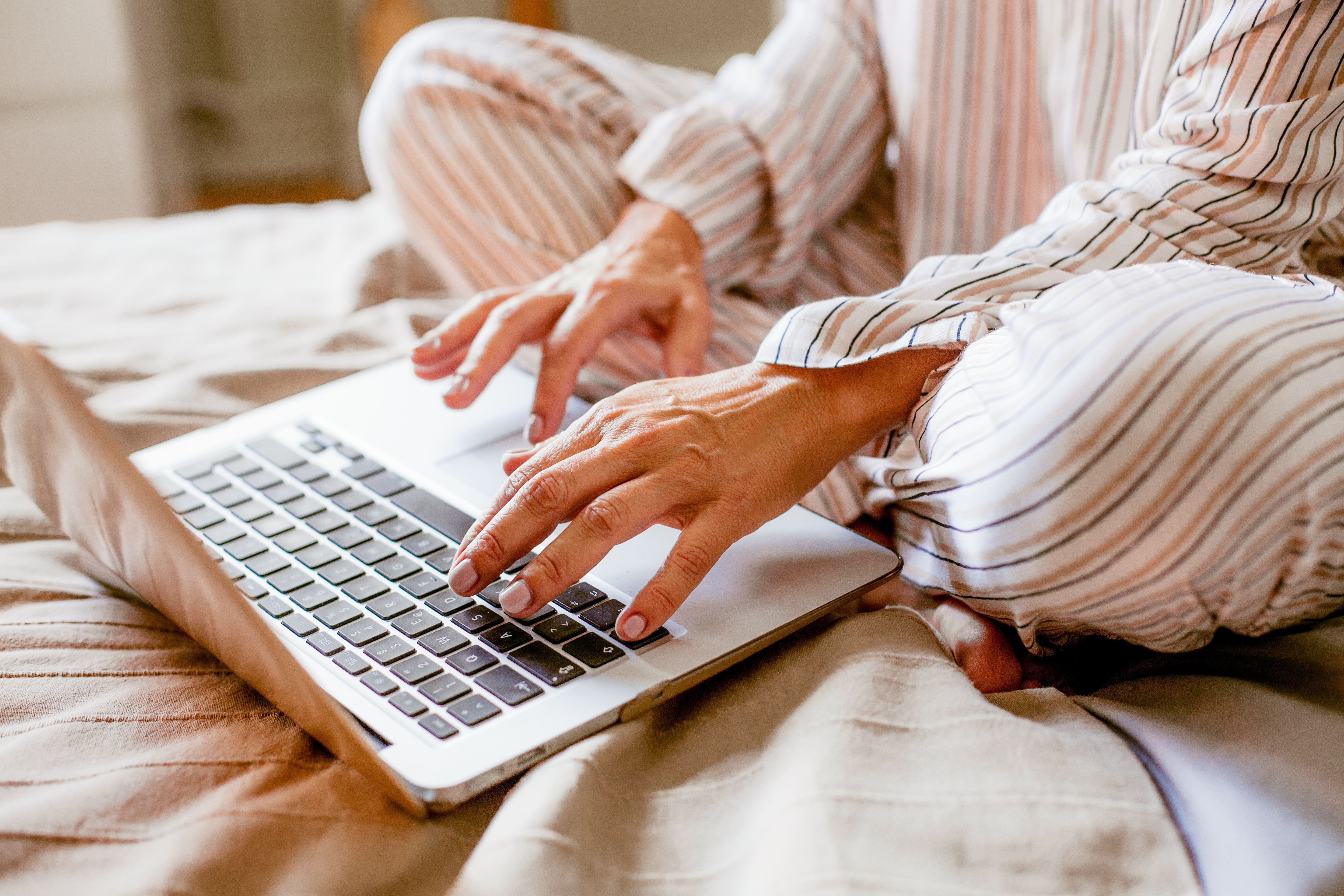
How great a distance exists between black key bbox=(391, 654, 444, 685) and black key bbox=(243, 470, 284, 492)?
22 cm

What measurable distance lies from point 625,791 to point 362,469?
297 millimetres

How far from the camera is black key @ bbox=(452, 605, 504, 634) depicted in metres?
0.48

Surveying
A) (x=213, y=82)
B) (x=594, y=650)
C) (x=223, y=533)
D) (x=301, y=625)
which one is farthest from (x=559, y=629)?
(x=213, y=82)

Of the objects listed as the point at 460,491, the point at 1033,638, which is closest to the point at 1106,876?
the point at 1033,638

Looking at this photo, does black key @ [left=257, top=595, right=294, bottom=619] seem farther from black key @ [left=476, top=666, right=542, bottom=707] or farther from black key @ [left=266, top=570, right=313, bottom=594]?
black key @ [left=476, top=666, right=542, bottom=707]

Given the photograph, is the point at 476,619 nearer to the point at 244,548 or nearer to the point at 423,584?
the point at 423,584

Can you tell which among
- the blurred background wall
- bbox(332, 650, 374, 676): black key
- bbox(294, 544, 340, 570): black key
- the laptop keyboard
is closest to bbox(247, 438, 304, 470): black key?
the laptop keyboard

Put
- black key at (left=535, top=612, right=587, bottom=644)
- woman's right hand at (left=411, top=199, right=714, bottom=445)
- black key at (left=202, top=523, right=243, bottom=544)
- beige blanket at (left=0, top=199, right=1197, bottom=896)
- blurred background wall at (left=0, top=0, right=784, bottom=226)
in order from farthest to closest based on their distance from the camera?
blurred background wall at (left=0, top=0, right=784, bottom=226)
woman's right hand at (left=411, top=199, right=714, bottom=445)
black key at (left=202, top=523, right=243, bottom=544)
black key at (left=535, top=612, right=587, bottom=644)
beige blanket at (left=0, top=199, right=1197, bottom=896)

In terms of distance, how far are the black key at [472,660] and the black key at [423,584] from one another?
53 millimetres

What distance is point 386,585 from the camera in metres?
0.52

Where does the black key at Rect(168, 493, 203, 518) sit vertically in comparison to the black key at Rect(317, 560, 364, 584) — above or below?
below

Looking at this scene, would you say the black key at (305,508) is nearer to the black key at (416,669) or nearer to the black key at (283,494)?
the black key at (283,494)

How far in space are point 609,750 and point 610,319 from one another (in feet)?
1.21

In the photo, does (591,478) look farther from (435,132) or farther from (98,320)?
(98,320)
